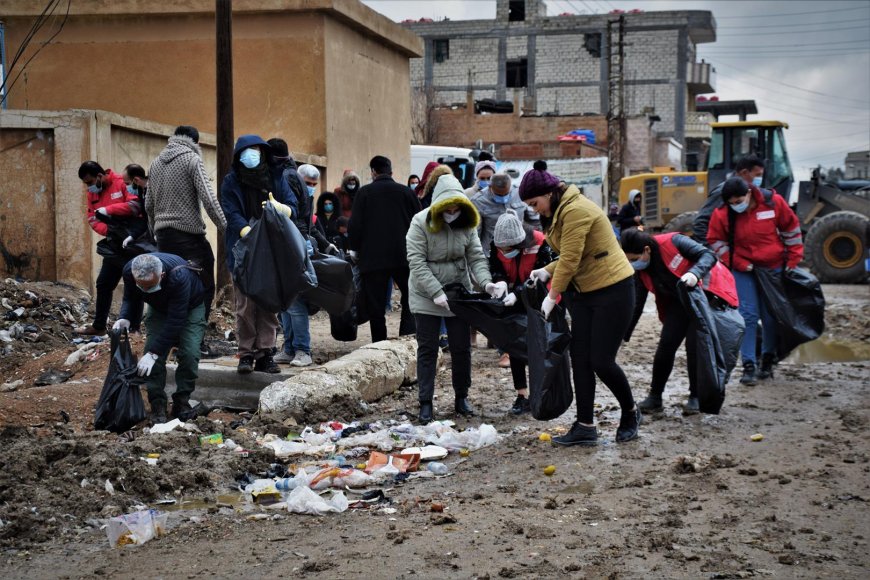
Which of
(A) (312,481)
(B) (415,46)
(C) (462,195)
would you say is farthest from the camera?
(B) (415,46)

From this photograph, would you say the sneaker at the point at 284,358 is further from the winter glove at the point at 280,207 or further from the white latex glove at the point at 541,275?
the white latex glove at the point at 541,275

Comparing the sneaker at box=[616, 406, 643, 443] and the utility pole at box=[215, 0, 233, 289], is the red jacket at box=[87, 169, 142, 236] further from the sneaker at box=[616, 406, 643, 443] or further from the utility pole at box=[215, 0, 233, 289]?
the sneaker at box=[616, 406, 643, 443]

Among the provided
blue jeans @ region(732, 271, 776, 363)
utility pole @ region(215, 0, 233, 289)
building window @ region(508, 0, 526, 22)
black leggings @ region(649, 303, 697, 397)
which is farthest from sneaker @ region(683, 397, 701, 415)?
building window @ region(508, 0, 526, 22)

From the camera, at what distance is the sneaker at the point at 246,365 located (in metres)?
8.14

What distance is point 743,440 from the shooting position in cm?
698

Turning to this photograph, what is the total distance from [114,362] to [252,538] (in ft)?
7.86

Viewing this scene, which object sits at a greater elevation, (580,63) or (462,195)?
(580,63)

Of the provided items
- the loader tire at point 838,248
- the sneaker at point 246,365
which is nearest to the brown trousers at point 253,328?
the sneaker at point 246,365

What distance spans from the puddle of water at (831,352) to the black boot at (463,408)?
5060mm

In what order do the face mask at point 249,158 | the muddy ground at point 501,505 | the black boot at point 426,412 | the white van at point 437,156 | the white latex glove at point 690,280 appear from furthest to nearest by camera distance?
the white van at point 437,156, the face mask at point 249,158, the black boot at point 426,412, the white latex glove at point 690,280, the muddy ground at point 501,505


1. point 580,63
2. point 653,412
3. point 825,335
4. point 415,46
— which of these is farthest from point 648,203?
point 580,63

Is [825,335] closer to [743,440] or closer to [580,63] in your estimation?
[743,440]

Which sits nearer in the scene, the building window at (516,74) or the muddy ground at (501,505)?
the muddy ground at (501,505)

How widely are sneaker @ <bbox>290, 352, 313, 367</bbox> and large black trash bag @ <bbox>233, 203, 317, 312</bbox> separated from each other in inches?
52.0
